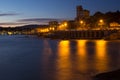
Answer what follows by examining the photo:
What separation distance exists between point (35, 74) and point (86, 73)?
345 centimetres

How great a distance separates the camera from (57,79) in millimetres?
19484

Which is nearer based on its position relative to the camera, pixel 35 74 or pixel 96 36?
pixel 35 74

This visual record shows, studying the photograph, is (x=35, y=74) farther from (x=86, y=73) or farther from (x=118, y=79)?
(x=118, y=79)

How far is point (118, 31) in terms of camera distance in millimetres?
85250

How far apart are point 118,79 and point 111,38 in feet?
218

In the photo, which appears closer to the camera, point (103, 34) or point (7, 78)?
point (7, 78)

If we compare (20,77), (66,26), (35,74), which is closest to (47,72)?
(35,74)

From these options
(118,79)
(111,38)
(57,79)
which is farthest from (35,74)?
(111,38)

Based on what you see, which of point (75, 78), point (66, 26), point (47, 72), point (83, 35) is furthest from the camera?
point (66, 26)

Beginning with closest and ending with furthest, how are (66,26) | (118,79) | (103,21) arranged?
(118,79), (103,21), (66,26)

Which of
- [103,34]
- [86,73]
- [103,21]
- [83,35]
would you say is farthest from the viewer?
[103,21]

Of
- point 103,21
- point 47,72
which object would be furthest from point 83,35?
point 47,72

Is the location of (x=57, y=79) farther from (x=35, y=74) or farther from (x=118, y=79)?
(x=118, y=79)

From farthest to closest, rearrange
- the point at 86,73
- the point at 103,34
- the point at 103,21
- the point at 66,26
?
1. the point at 66,26
2. the point at 103,21
3. the point at 103,34
4. the point at 86,73
